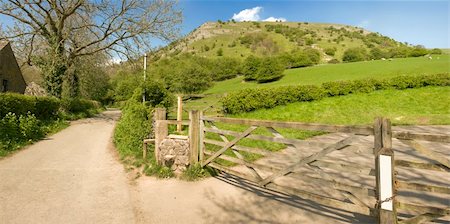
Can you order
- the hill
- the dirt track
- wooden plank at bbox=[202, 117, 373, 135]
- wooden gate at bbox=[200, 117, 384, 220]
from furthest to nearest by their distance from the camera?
the hill, the dirt track, wooden gate at bbox=[200, 117, 384, 220], wooden plank at bbox=[202, 117, 373, 135]

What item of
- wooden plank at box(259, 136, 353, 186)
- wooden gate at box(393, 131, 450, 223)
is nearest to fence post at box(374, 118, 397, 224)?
wooden gate at box(393, 131, 450, 223)

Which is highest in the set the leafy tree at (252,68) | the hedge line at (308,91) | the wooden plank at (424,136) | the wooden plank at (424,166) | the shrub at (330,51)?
the shrub at (330,51)

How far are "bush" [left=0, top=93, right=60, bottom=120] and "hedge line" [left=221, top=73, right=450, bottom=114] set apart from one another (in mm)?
11833

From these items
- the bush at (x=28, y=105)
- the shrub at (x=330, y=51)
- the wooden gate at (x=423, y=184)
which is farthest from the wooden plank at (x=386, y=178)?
the shrub at (x=330, y=51)

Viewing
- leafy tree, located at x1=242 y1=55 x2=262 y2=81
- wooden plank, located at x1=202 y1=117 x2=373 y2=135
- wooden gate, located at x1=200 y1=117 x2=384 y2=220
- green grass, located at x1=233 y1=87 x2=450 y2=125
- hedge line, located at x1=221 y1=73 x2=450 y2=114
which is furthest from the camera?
leafy tree, located at x1=242 y1=55 x2=262 y2=81

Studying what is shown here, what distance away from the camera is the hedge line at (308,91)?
21.3 m

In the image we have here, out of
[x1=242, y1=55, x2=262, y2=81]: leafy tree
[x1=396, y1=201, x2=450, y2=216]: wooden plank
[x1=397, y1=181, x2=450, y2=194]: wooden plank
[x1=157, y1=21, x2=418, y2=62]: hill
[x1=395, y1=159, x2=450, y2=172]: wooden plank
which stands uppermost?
[x1=157, y1=21, x2=418, y2=62]: hill

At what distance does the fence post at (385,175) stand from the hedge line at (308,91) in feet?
56.6

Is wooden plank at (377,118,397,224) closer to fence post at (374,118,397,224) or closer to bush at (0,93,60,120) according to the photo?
fence post at (374,118,397,224)

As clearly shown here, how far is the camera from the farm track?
182 inches

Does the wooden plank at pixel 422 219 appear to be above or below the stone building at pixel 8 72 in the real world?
below

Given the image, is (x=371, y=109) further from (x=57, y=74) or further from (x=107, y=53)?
(x=57, y=74)

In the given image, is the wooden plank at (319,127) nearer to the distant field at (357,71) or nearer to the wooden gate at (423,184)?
the wooden gate at (423,184)

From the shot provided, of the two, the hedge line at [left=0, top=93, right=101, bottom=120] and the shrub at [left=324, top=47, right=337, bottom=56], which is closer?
the hedge line at [left=0, top=93, right=101, bottom=120]
